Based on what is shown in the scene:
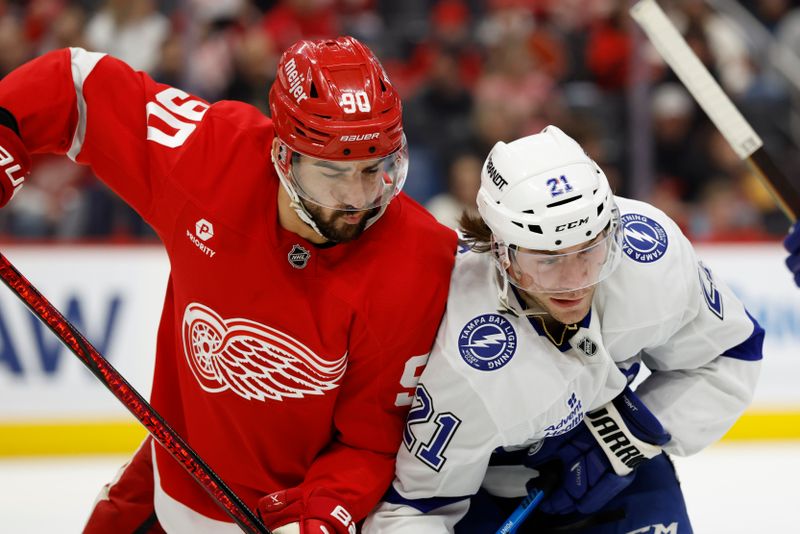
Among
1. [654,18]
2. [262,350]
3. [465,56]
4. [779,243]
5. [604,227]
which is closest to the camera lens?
[604,227]

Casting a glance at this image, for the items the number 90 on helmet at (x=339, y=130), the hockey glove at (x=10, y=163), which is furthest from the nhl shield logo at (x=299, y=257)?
the hockey glove at (x=10, y=163)

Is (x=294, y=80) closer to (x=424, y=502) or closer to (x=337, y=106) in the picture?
(x=337, y=106)

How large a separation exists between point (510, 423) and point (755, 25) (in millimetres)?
3951

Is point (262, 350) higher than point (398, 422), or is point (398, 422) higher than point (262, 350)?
point (262, 350)

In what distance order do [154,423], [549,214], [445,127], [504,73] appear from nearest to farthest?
[549,214] → [154,423] → [445,127] → [504,73]

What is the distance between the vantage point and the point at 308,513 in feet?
7.20

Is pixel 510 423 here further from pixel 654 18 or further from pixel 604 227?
pixel 654 18

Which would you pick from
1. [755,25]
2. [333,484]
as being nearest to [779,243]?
[755,25]

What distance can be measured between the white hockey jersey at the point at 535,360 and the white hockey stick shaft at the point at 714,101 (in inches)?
16.2

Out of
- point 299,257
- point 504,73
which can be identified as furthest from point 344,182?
point 504,73

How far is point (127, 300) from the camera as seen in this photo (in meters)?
4.35

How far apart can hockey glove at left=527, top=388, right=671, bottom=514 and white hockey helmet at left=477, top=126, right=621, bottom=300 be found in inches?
16.3

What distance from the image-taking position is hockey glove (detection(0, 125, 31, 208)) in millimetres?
2174

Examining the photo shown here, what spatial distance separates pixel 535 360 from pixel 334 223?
0.47 meters
